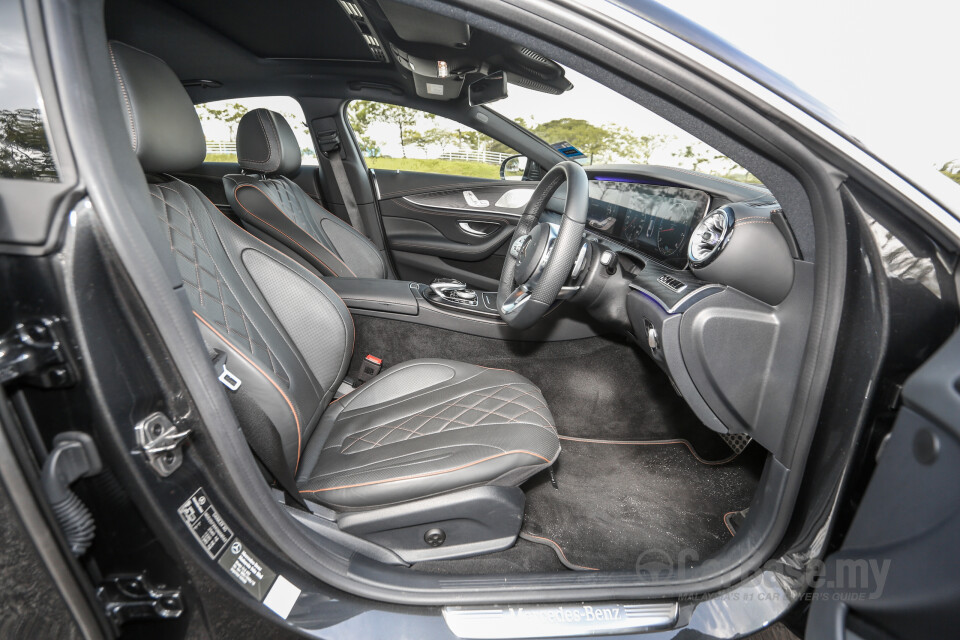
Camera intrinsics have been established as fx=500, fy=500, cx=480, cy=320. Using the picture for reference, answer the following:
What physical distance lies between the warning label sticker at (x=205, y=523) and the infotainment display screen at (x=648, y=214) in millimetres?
1285

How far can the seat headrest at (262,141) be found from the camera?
215cm

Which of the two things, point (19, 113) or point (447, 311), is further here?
point (447, 311)

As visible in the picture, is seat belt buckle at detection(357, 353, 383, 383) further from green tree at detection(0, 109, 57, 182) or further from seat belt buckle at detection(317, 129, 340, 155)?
seat belt buckle at detection(317, 129, 340, 155)

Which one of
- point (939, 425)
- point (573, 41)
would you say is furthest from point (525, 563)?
point (573, 41)

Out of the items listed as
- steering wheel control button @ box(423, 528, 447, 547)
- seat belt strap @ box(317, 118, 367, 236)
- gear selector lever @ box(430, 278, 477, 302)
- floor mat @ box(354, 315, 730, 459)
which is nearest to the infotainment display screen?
floor mat @ box(354, 315, 730, 459)

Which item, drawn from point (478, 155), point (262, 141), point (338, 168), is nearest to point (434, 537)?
point (262, 141)

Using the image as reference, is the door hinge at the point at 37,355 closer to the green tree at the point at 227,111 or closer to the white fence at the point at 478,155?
the green tree at the point at 227,111

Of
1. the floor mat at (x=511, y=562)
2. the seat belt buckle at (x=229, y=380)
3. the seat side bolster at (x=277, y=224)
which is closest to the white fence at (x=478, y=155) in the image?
the seat side bolster at (x=277, y=224)

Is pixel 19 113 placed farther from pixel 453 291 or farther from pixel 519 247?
pixel 453 291

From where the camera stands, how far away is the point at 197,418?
0.73 m

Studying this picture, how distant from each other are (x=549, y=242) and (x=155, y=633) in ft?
3.87

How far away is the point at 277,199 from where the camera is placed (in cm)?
212

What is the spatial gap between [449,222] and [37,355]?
2534mm

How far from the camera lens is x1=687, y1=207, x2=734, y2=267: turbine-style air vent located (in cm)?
103
